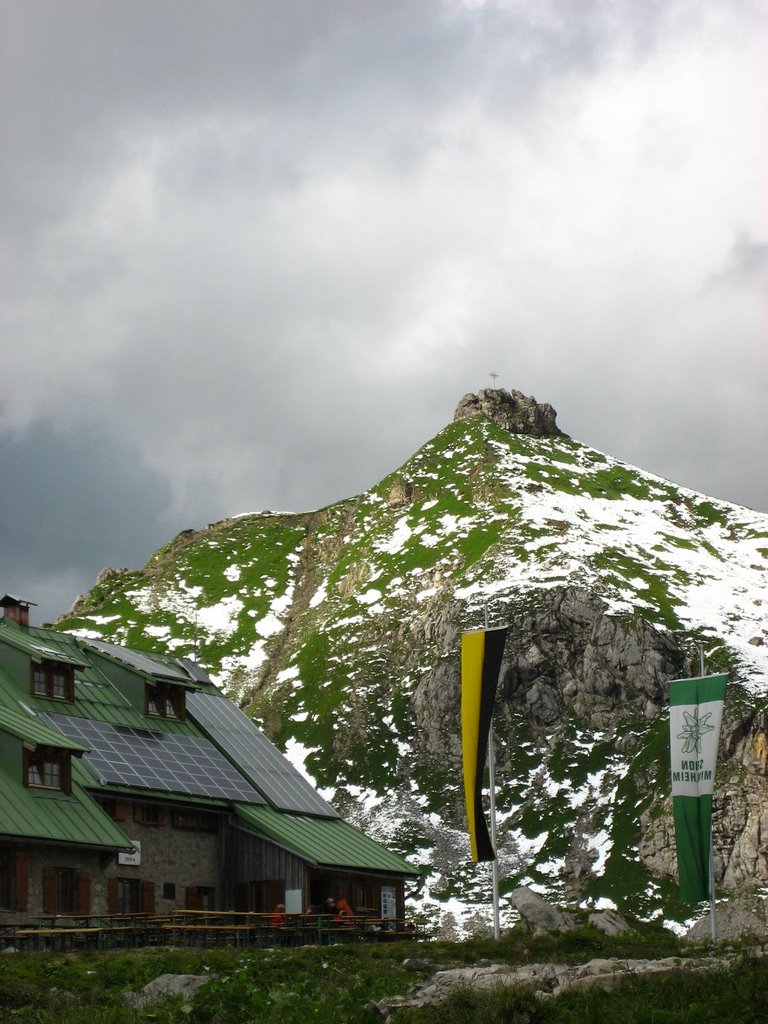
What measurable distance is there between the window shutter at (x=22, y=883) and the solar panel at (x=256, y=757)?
18.0m

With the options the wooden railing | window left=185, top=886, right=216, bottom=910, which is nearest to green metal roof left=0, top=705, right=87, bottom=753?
the wooden railing

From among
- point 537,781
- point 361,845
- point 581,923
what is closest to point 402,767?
point 537,781

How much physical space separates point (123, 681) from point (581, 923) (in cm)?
2532

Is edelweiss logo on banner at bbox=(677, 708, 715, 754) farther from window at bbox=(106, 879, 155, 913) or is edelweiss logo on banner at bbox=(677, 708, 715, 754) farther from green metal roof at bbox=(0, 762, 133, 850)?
window at bbox=(106, 879, 155, 913)

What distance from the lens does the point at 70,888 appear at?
51531 millimetres

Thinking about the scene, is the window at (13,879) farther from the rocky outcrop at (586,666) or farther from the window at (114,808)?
the rocky outcrop at (586,666)

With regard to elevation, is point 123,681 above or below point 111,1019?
above

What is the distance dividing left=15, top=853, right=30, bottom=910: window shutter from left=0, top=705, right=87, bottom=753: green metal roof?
15.8 ft

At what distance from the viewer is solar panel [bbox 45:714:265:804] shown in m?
58.9

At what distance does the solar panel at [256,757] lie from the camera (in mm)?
66938

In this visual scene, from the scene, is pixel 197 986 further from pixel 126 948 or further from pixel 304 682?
pixel 304 682

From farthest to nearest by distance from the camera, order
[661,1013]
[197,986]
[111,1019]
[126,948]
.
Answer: [126,948] → [197,986] → [111,1019] → [661,1013]

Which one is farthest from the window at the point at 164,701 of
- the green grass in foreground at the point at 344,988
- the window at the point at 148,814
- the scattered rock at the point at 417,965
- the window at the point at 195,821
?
the scattered rock at the point at 417,965

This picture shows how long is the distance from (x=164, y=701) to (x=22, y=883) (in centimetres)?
1875
